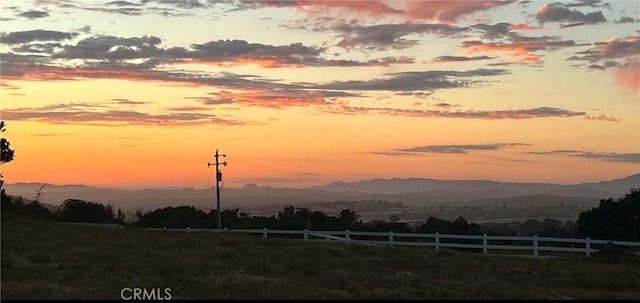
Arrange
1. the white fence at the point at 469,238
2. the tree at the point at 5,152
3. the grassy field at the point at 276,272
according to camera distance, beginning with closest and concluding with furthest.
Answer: the grassy field at the point at 276,272 → the white fence at the point at 469,238 → the tree at the point at 5,152

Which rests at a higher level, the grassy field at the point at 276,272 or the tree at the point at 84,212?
the tree at the point at 84,212

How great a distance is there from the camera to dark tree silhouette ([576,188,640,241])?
4781 cm

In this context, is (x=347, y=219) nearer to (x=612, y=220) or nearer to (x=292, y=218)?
(x=292, y=218)

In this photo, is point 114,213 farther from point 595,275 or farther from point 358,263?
point 595,275

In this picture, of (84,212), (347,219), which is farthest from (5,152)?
(347,219)

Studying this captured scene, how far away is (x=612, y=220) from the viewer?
49500 mm

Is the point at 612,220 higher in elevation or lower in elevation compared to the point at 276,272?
higher

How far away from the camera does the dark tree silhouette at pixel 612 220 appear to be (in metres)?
47.8

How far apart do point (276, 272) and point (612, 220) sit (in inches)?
1413

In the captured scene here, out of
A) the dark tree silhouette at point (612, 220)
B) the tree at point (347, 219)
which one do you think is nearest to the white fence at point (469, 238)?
the dark tree silhouette at point (612, 220)

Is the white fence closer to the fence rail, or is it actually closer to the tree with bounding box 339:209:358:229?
the fence rail

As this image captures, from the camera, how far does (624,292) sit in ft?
61.4

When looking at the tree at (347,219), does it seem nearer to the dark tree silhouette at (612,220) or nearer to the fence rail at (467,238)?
the fence rail at (467,238)

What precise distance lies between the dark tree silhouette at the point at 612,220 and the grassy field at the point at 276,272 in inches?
809
